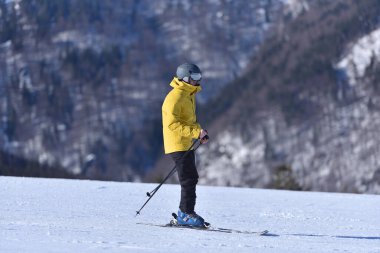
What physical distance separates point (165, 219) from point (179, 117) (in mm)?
1613

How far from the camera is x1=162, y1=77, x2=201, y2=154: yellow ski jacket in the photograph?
879 centimetres

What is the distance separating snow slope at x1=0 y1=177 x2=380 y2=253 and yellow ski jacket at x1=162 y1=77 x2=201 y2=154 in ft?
2.82

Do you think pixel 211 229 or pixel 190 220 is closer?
pixel 211 229

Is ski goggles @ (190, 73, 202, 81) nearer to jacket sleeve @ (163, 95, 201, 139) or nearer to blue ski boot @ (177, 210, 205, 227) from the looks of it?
jacket sleeve @ (163, 95, 201, 139)

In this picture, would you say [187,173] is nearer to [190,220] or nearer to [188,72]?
[190,220]

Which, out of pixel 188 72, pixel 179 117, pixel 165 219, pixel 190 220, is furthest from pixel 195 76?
pixel 165 219

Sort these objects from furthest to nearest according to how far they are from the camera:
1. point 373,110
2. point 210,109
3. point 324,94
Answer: point 210,109 < point 324,94 < point 373,110

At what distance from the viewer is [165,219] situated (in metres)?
10.0

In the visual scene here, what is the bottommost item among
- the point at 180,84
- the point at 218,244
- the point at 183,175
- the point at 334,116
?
the point at 218,244

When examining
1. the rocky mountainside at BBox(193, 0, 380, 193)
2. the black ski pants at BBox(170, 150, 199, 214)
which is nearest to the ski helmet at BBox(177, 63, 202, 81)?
the black ski pants at BBox(170, 150, 199, 214)

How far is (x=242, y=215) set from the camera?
11016mm

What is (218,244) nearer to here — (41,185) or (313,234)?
(313,234)

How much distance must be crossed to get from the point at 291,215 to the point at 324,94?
16224 centimetres

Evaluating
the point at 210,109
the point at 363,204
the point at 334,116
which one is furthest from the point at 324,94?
the point at 363,204
